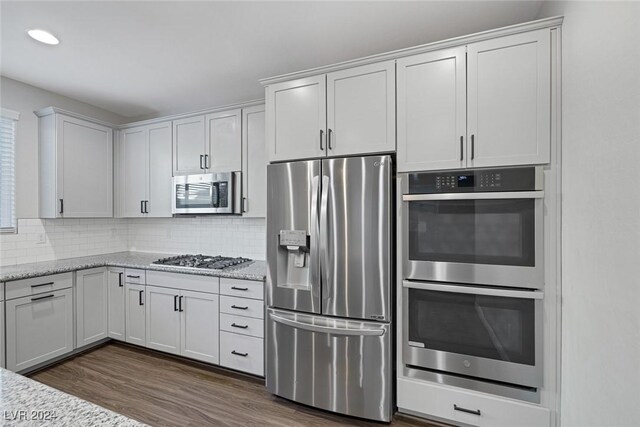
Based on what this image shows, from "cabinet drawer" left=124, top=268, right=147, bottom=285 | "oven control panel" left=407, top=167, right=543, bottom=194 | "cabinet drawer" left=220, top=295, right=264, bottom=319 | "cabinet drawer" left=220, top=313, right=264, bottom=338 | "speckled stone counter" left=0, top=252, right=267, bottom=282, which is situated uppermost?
"oven control panel" left=407, top=167, right=543, bottom=194

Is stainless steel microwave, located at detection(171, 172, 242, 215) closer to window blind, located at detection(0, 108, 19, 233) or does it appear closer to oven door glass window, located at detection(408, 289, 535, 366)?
window blind, located at detection(0, 108, 19, 233)

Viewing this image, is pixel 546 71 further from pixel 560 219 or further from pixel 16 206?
pixel 16 206

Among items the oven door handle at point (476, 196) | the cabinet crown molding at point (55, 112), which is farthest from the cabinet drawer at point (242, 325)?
the cabinet crown molding at point (55, 112)

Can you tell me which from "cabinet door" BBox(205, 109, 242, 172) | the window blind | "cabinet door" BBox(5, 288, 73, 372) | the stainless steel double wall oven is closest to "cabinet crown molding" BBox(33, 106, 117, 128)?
the window blind

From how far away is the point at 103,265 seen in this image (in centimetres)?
328

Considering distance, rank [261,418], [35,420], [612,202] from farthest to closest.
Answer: [261,418], [612,202], [35,420]

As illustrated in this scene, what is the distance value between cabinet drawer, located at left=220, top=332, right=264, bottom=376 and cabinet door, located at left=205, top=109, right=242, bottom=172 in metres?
1.63

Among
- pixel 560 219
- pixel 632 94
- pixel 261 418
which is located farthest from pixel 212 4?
pixel 261 418

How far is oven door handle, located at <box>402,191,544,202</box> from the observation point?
1710mm

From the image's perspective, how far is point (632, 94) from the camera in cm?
102

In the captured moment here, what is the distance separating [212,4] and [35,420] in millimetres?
2149

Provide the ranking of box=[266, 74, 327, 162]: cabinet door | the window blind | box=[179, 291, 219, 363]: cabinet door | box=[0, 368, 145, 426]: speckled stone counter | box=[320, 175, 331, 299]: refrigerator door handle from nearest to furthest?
box=[0, 368, 145, 426]: speckled stone counter < box=[320, 175, 331, 299]: refrigerator door handle < box=[266, 74, 327, 162]: cabinet door < box=[179, 291, 219, 363]: cabinet door < the window blind

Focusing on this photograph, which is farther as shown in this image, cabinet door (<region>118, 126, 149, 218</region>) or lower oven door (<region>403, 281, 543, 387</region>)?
cabinet door (<region>118, 126, 149, 218</region>)

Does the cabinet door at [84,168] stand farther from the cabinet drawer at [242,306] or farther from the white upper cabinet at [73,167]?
the cabinet drawer at [242,306]
